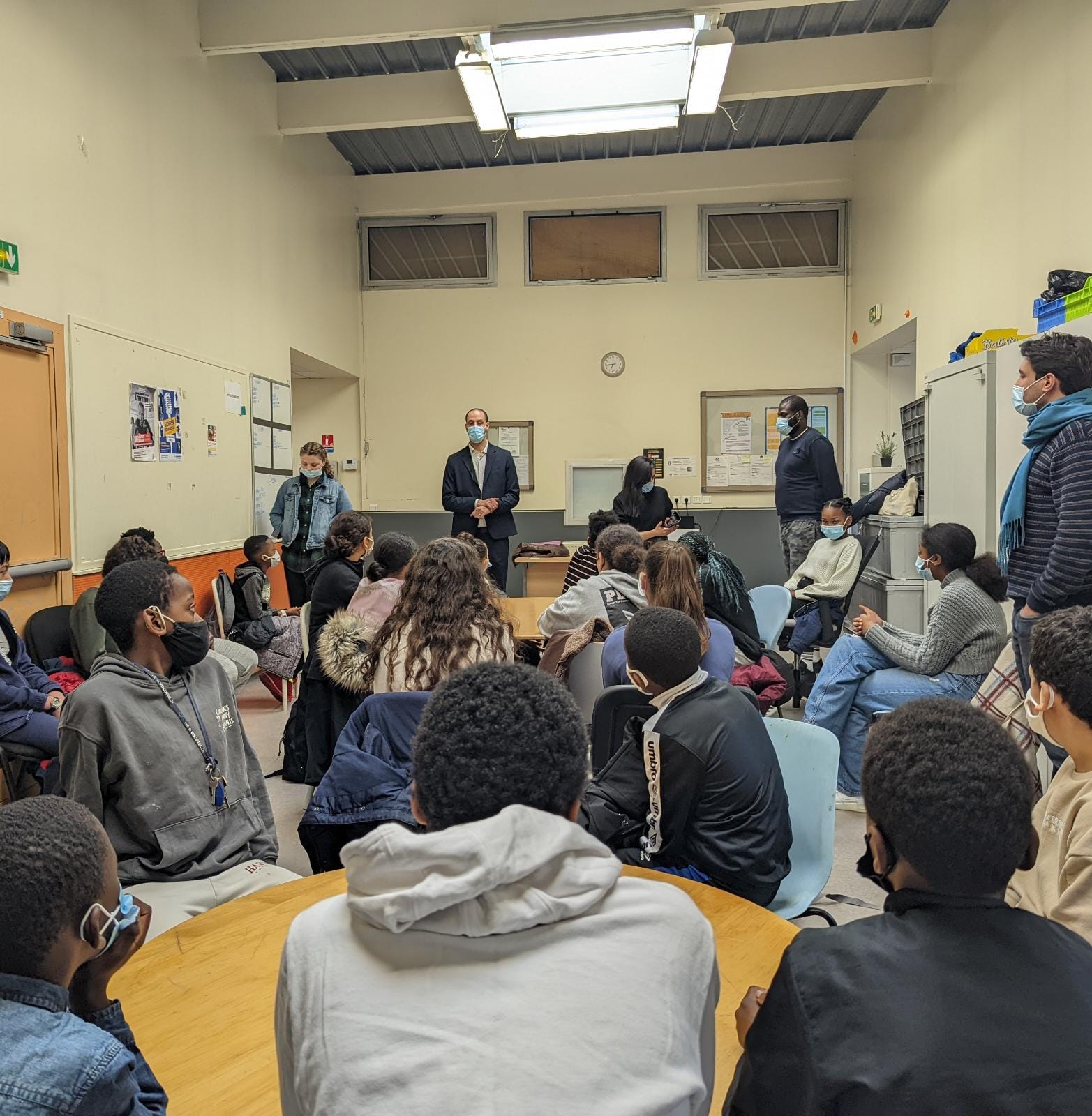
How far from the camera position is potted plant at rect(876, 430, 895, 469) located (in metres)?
7.12

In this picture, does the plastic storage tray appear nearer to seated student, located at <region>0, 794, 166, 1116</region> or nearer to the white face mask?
the white face mask

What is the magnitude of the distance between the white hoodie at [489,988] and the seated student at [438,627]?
1.51 metres

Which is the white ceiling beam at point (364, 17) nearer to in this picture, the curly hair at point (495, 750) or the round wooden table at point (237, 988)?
the round wooden table at point (237, 988)

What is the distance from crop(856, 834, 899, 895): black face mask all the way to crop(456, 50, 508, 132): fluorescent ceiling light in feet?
16.6

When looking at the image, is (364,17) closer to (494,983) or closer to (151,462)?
(151,462)

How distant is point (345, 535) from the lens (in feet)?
12.5

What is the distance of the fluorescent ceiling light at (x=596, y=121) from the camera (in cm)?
579

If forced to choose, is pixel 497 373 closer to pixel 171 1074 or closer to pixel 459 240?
pixel 459 240

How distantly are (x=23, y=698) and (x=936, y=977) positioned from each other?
316 cm

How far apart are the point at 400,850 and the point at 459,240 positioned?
8.23 metres

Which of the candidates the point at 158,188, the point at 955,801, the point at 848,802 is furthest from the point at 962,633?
the point at 158,188

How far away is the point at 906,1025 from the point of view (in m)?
0.84

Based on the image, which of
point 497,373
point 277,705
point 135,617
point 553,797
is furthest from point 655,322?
point 553,797

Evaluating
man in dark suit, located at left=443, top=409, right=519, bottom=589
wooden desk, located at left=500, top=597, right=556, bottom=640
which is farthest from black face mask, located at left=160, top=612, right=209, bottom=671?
man in dark suit, located at left=443, top=409, right=519, bottom=589
